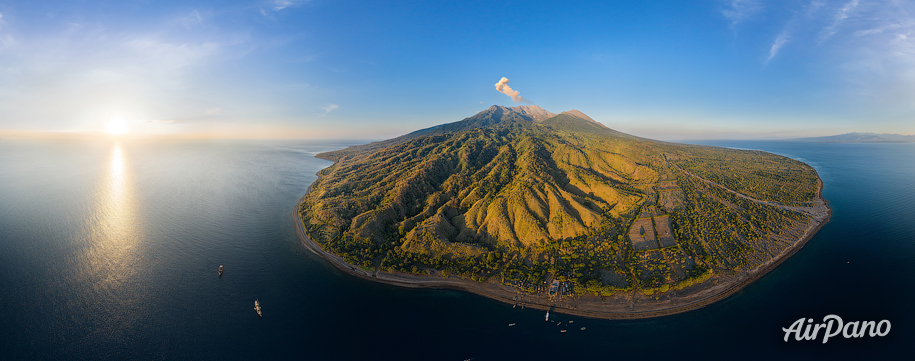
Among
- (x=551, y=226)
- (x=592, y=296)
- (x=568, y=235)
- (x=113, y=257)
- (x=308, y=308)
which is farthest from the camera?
(x=551, y=226)

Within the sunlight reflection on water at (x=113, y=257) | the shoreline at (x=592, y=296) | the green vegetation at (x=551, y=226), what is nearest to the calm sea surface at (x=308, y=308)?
the sunlight reflection on water at (x=113, y=257)

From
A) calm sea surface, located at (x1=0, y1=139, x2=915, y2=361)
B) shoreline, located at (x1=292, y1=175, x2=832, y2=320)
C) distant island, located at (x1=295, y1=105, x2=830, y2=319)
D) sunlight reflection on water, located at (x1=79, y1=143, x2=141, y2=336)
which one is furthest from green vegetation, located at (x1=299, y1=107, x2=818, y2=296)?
sunlight reflection on water, located at (x1=79, y1=143, x2=141, y2=336)

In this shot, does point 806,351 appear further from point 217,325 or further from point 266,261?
point 266,261

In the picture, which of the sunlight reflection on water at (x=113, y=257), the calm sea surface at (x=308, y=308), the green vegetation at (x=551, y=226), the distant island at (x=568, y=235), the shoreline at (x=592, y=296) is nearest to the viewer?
the calm sea surface at (x=308, y=308)

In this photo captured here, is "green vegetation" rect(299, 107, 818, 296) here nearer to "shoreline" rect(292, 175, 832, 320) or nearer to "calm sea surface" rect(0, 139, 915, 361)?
"shoreline" rect(292, 175, 832, 320)

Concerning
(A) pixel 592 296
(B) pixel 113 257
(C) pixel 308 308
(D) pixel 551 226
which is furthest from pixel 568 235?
(B) pixel 113 257

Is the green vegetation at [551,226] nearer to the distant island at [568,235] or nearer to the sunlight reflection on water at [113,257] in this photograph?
the distant island at [568,235]

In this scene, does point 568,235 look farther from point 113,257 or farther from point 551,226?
point 113,257
